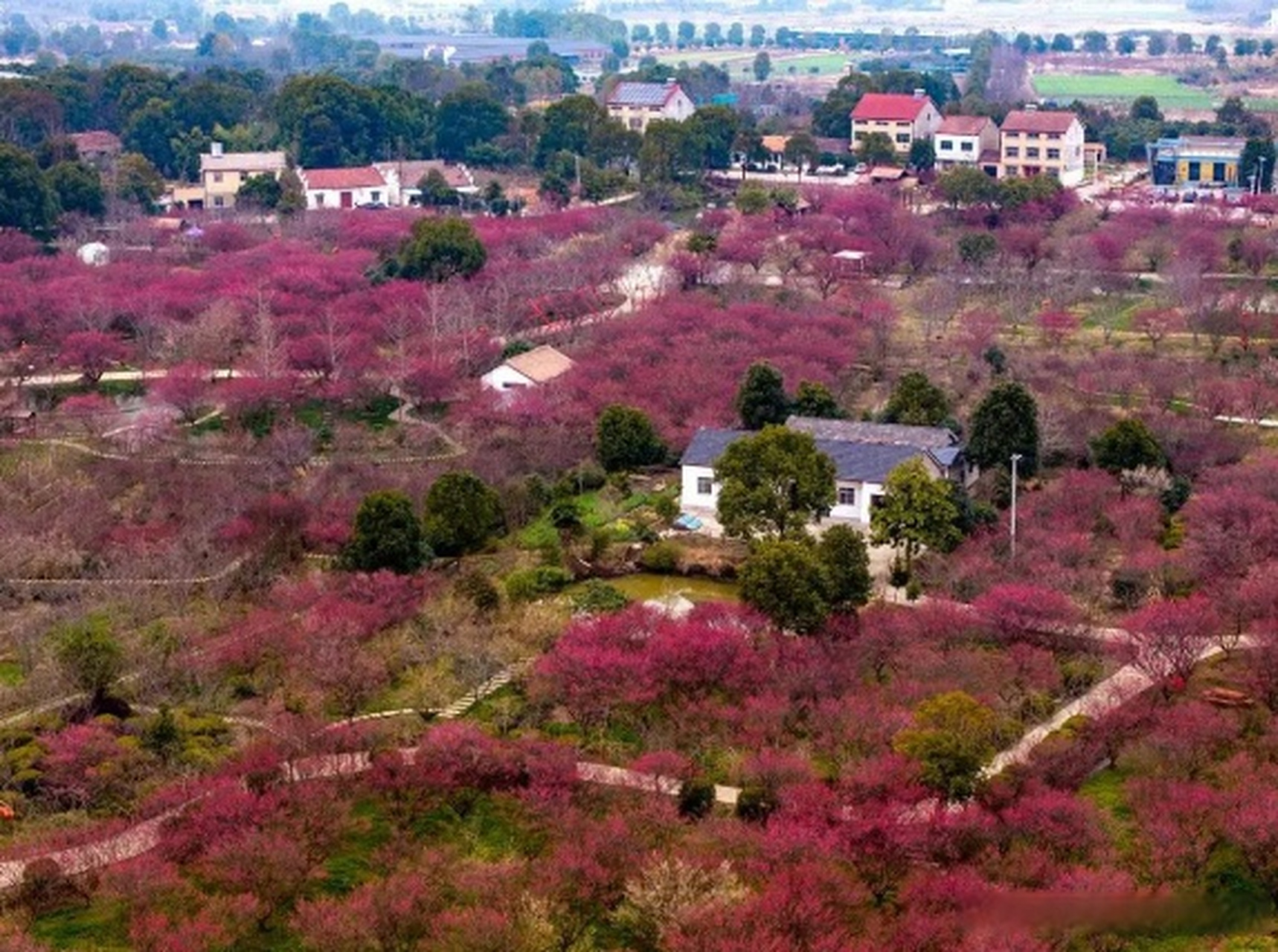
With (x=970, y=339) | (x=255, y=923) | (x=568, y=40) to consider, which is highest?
(x=568, y=40)

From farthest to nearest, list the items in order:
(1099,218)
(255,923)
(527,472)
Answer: (1099,218)
(527,472)
(255,923)

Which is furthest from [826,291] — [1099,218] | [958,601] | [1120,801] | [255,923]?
[255,923]

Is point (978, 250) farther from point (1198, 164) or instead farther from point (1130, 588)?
point (1130, 588)

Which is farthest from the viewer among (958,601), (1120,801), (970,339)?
(970,339)

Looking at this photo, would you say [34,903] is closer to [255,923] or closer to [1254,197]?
[255,923]

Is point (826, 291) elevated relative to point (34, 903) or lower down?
elevated

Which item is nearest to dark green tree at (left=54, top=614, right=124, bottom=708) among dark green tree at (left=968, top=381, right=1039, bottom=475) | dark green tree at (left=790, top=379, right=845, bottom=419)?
dark green tree at (left=790, top=379, right=845, bottom=419)

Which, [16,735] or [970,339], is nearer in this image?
[16,735]

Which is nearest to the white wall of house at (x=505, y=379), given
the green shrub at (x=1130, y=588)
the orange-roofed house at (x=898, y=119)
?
the green shrub at (x=1130, y=588)
